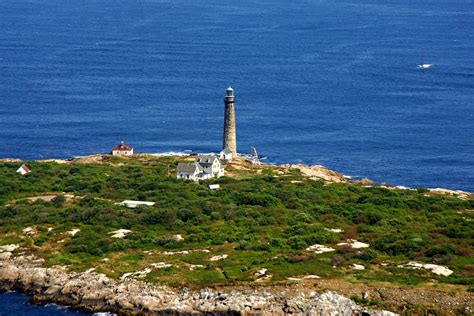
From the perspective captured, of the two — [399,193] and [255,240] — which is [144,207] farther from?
[399,193]

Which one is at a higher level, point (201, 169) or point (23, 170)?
point (201, 169)

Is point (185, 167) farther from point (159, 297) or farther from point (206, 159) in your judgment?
point (159, 297)

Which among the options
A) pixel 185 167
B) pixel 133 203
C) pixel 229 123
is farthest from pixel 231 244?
pixel 229 123

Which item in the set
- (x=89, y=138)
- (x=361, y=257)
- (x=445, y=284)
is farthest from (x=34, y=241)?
(x=89, y=138)

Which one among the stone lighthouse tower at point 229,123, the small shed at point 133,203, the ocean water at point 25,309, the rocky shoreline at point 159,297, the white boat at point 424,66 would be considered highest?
the stone lighthouse tower at point 229,123

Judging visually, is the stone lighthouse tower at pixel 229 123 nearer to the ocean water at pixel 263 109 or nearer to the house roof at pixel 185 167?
the house roof at pixel 185 167

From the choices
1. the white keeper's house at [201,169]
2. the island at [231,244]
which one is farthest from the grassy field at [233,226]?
the white keeper's house at [201,169]
